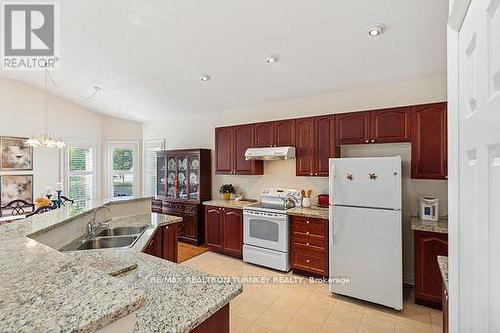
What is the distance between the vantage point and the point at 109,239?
2.35 meters

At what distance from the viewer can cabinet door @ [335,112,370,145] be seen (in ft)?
10.3

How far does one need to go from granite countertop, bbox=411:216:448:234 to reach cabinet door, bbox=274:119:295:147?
5.95ft

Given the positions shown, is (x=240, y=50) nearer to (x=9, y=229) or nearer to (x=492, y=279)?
(x=9, y=229)

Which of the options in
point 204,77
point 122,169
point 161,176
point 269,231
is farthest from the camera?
point 122,169

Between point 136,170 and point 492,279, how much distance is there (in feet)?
21.8

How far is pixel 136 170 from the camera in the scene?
627 cm

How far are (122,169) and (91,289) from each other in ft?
20.4

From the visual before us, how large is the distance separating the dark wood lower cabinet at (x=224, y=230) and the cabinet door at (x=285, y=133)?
1.27 meters

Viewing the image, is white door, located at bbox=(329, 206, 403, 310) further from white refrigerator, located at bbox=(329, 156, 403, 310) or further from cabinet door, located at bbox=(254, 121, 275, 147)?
cabinet door, located at bbox=(254, 121, 275, 147)

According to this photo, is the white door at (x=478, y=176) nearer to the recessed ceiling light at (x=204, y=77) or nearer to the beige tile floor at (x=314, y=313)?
the beige tile floor at (x=314, y=313)

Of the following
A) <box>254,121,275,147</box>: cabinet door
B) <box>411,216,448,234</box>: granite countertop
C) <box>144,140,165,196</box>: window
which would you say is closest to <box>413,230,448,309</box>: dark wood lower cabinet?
<box>411,216,448,234</box>: granite countertop

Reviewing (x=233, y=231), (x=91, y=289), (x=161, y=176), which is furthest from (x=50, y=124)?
(x=91, y=289)

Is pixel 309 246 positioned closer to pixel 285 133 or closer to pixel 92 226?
pixel 285 133

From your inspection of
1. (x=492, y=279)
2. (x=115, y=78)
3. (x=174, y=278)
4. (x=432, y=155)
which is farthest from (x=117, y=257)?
(x=115, y=78)
